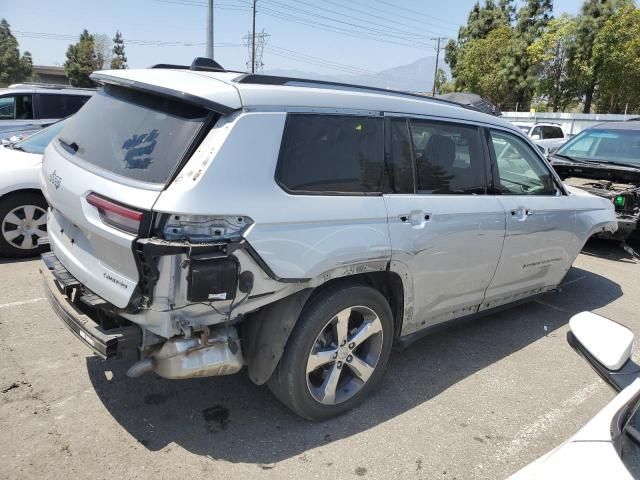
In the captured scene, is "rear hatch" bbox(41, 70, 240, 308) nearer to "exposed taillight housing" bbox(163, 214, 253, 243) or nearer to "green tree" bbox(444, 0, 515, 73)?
"exposed taillight housing" bbox(163, 214, 253, 243)

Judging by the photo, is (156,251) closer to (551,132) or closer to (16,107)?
(16,107)

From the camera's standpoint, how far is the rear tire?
534 cm

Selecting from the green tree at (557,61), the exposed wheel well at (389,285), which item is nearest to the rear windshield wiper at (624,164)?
the exposed wheel well at (389,285)

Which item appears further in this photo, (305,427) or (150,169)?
(305,427)

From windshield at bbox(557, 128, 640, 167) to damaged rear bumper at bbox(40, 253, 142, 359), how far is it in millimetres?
7757

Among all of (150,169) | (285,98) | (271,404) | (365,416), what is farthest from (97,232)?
(365,416)

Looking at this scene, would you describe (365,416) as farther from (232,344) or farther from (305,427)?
(232,344)

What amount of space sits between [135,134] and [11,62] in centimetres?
7843

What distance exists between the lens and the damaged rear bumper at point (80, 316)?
2.44 m

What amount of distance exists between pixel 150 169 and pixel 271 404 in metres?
1.65

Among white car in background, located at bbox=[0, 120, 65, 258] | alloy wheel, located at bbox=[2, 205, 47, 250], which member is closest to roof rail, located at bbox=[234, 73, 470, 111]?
white car in background, located at bbox=[0, 120, 65, 258]

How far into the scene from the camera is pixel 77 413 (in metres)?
2.96

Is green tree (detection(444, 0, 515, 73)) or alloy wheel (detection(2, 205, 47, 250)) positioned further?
green tree (detection(444, 0, 515, 73))

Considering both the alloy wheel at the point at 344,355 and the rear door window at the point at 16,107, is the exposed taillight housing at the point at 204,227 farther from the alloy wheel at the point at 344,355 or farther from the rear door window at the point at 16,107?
the rear door window at the point at 16,107
